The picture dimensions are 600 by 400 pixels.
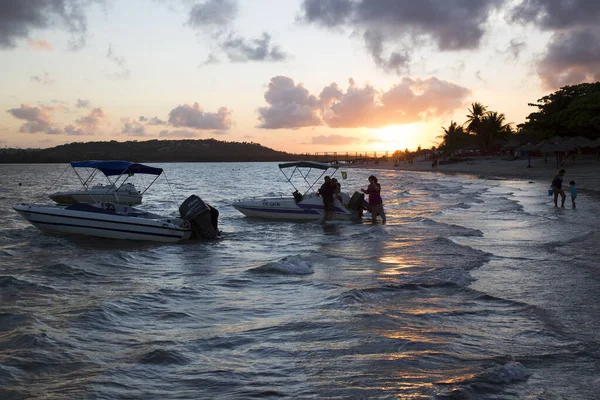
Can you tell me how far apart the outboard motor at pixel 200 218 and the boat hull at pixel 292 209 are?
568 centimetres

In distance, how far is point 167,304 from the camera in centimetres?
947

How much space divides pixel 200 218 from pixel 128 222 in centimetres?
211

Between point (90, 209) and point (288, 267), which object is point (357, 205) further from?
point (288, 267)

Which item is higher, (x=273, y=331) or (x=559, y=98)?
(x=559, y=98)

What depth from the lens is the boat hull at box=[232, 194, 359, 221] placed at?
73.1 ft

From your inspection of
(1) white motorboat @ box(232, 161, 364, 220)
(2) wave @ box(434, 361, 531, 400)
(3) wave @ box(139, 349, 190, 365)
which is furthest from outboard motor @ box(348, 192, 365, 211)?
(2) wave @ box(434, 361, 531, 400)

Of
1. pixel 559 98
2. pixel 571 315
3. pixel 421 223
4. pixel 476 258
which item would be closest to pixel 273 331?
pixel 571 315

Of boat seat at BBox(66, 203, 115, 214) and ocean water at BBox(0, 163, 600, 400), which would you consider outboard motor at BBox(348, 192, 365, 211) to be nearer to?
ocean water at BBox(0, 163, 600, 400)

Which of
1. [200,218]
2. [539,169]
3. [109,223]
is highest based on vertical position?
[539,169]

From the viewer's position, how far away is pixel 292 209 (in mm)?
22859

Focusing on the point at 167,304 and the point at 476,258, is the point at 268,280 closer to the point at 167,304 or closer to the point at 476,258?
the point at 167,304

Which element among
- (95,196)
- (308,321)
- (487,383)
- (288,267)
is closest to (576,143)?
(95,196)

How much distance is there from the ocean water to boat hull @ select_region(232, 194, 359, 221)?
6353 millimetres

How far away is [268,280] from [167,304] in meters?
2.43
